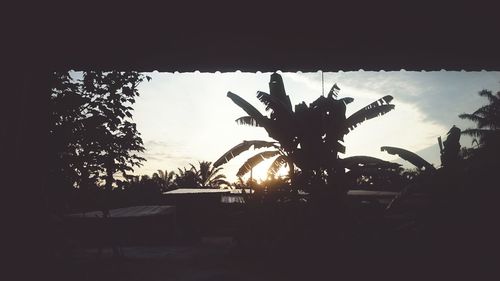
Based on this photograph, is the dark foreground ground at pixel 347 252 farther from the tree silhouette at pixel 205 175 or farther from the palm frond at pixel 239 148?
the tree silhouette at pixel 205 175

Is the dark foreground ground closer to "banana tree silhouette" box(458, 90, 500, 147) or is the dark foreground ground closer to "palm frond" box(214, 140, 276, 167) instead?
"palm frond" box(214, 140, 276, 167)

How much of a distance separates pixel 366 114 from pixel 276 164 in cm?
271

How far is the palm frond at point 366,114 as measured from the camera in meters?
8.15

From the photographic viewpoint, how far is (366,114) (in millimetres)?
8250

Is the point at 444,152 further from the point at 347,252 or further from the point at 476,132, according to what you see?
the point at 476,132

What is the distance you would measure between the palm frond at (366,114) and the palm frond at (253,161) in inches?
85.0

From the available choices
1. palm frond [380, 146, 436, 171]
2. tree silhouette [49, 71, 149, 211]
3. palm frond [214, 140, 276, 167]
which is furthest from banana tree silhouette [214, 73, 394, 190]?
tree silhouette [49, 71, 149, 211]

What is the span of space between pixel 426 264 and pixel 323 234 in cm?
213

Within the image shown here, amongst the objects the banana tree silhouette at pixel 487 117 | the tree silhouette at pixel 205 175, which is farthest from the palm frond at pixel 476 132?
the tree silhouette at pixel 205 175

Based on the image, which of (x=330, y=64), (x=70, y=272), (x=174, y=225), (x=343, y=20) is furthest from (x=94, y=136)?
(x=174, y=225)

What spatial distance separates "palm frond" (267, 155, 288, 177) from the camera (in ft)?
29.2

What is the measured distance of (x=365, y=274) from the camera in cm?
647

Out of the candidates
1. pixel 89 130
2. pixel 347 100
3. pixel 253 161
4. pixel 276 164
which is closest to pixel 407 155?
pixel 347 100

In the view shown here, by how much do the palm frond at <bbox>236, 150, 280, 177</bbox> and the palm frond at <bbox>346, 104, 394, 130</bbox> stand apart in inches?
85.0
